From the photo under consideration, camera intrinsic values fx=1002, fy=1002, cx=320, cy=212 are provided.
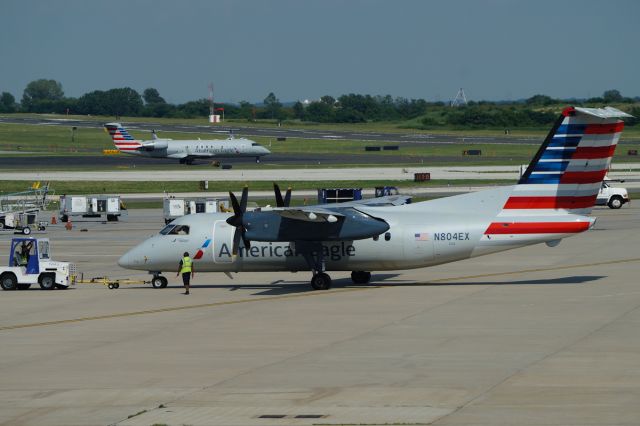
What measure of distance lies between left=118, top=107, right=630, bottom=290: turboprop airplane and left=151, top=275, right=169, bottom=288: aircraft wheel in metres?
1.85

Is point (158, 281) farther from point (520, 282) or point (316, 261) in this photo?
point (520, 282)

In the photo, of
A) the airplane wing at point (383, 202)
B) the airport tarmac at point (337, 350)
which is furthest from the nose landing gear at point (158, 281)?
the airplane wing at point (383, 202)

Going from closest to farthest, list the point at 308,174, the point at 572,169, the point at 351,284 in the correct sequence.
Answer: the point at 572,169
the point at 351,284
the point at 308,174

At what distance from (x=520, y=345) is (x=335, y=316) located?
22.7 ft

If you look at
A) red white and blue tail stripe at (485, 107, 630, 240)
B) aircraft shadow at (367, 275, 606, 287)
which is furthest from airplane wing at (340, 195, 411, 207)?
red white and blue tail stripe at (485, 107, 630, 240)

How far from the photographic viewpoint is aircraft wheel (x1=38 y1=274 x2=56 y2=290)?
3806cm

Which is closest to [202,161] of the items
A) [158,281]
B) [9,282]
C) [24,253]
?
[24,253]

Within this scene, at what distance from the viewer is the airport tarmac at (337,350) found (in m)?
18.5

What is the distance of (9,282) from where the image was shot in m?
38.3

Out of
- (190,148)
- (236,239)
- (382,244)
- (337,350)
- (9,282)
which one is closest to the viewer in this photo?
(337,350)

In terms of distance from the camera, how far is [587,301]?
30.9 metres

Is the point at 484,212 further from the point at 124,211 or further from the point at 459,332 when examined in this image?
the point at 124,211

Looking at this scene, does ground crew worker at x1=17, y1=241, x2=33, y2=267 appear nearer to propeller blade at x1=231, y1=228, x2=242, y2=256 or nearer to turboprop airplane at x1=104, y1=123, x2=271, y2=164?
propeller blade at x1=231, y1=228, x2=242, y2=256

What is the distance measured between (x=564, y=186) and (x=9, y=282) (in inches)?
823
